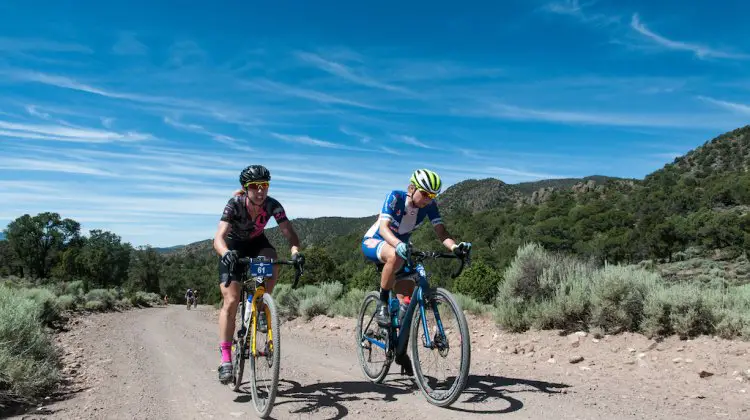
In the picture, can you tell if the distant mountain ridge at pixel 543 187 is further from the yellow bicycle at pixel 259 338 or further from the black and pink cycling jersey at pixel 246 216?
the yellow bicycle at pixel 259 338

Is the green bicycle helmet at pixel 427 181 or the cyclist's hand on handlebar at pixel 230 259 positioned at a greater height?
the green bicycle helmet at pixel 427 181

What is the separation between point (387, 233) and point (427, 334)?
1.04 meters

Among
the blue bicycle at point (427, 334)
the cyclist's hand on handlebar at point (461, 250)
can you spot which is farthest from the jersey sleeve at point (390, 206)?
the cyclist's hand on handlebar at point (461, 250)

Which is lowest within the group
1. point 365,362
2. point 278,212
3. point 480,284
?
point 365,362

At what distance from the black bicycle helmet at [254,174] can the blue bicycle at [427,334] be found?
66.1 inches

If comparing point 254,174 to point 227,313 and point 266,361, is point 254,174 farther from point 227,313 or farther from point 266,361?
point 266,361

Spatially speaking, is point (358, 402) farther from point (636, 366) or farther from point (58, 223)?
point (58, 223)

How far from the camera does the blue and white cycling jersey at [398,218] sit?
16.6 feet

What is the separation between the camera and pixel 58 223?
68125 mm

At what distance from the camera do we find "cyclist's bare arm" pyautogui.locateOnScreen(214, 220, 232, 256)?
4.76 meters

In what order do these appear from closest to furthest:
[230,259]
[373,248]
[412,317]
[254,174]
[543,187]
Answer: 1. [230,259]
2. [412,317]
3. [254,174]
4. [373,248]
5. [543,187]

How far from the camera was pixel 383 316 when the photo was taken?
5.04 meters

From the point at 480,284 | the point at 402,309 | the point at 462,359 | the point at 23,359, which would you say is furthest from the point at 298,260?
the point at 480,284

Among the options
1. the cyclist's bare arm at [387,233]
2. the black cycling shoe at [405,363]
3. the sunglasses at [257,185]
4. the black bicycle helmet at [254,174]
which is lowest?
the black cycling shoe at [405,363]
